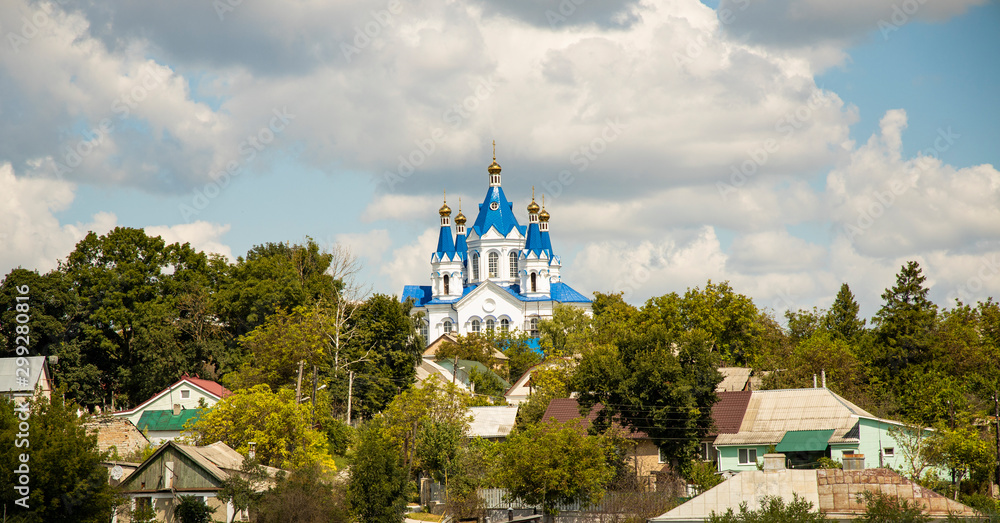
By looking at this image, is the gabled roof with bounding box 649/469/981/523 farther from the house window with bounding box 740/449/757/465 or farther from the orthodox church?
the orthodox church

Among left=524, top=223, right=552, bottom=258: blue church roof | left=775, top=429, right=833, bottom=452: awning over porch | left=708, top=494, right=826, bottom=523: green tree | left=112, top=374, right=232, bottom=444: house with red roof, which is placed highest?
left=524, top=223, right=552, bottom=258: blue church roof

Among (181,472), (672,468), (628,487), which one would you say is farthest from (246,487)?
(672,468)

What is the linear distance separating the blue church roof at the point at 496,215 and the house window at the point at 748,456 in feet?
243

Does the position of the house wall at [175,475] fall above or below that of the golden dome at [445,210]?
below

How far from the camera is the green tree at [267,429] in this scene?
40.3 metres

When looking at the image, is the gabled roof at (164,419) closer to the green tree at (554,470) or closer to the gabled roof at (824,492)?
the green tree at (554,470)

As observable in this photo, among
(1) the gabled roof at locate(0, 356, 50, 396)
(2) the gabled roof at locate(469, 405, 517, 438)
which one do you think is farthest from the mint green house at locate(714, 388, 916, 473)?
(1) the gabled roof at locate(0, 356, 50, 396)

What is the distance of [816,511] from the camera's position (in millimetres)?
24812

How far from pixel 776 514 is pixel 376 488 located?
14045 mm

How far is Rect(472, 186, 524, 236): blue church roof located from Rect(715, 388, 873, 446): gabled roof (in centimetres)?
7095

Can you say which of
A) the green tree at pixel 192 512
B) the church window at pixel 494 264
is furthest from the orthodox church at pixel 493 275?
the green tree at pixel 192 512

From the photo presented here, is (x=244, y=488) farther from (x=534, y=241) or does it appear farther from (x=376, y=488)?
(x=534, y=241)

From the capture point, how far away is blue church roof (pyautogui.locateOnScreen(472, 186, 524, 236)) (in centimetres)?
11562

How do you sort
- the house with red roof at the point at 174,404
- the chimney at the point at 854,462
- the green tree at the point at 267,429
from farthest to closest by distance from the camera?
the house with red roof at the point at 174,404 → the green tree at the point at 267,429 → the chimney at the point at 854,462
